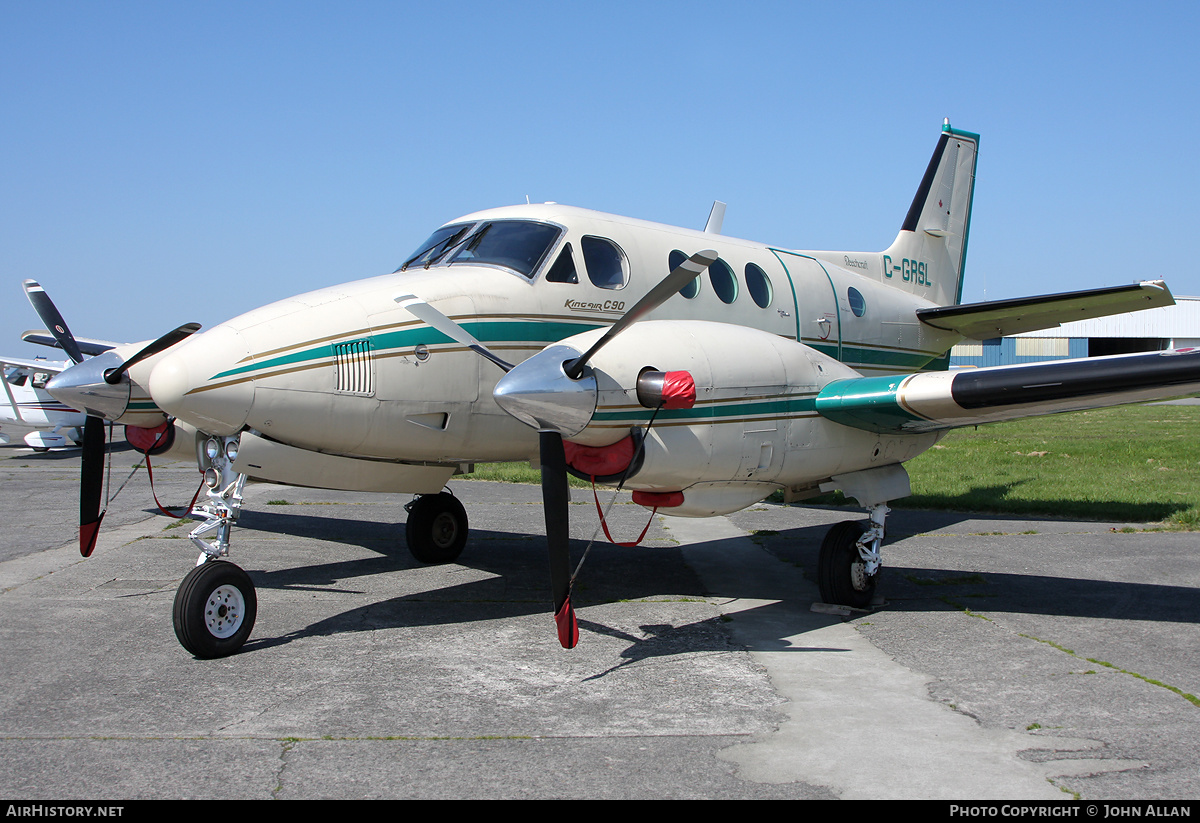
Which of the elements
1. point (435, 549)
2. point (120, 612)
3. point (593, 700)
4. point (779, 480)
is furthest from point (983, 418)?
point (120, 612)

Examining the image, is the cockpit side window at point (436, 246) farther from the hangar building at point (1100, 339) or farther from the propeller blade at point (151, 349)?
the hangar building at point (1100, 339)

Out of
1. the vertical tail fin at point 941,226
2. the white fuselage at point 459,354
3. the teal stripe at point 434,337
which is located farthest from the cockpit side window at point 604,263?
the vertical tail fin at point 941,226

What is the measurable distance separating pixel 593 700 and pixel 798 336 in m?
5.19

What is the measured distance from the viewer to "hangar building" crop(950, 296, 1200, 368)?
6462cm

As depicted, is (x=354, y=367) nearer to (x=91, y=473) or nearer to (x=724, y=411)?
(x=724, y=411)

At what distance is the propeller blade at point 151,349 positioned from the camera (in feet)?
24.1

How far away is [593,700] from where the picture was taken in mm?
5328

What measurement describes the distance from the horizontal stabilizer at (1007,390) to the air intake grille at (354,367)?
3530 mm

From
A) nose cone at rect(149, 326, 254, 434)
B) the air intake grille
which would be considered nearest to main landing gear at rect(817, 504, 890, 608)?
the air intake grille

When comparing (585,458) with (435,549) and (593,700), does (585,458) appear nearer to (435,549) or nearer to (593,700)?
(593,700)

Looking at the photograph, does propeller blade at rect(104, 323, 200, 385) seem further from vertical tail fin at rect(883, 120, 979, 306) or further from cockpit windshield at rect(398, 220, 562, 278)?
vertical tail fin at rect(883, 120, 979, 306)

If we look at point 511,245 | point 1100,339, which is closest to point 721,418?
point 511,245

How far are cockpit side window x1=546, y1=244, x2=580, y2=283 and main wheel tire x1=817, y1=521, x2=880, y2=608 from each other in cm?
315

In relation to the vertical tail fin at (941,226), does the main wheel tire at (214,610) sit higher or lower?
lower
